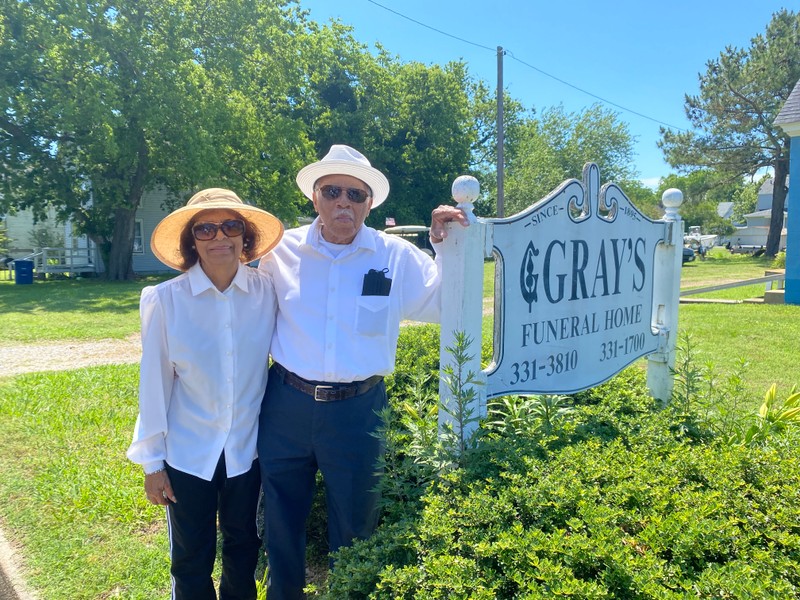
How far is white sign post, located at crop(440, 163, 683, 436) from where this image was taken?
2.44 m

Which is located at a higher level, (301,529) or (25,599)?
(301,529)

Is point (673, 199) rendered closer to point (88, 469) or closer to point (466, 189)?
point (466, 189)

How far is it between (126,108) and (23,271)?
6.45 metres

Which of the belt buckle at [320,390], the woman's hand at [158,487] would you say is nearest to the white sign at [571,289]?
the belt buckle at [320,390]

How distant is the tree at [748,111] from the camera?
27250 millimetres

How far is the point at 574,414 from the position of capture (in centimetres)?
286

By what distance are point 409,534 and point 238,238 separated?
4.32ft

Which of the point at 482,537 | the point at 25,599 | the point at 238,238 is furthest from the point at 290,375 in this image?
the point at 25,599

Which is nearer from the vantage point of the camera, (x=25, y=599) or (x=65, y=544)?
(x=25, y=599)

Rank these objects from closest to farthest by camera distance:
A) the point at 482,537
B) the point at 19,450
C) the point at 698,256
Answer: the point at 482,537 → the point at 19,450 → the point at 698,256

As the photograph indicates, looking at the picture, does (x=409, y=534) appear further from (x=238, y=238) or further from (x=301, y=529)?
(x=238, y=238)

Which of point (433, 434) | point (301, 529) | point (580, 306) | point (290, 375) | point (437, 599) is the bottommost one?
point (301, 529)

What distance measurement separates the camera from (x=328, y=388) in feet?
7.60

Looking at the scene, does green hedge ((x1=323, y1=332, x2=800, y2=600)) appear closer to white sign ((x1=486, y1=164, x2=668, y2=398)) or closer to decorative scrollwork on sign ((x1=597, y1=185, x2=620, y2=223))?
white sign ((x1=486, y1=164, x2=668, y2=398))
